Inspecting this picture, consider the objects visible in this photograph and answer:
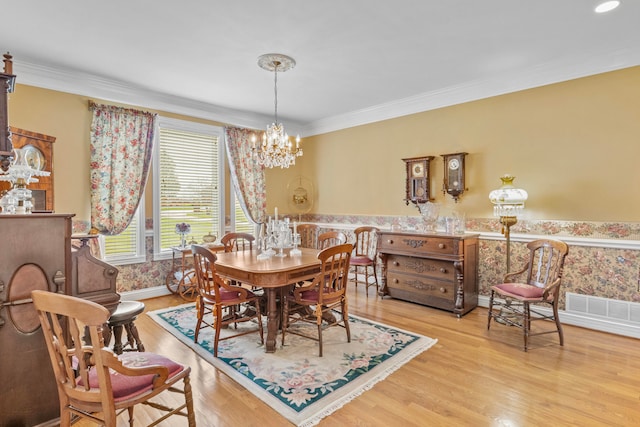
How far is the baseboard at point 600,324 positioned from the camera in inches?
133

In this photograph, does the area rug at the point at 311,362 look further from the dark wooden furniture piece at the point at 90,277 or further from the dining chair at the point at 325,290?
the dark wooden furniture piece at the point at 90,277

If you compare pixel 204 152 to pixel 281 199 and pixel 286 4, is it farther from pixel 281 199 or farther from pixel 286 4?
pixel 286 4

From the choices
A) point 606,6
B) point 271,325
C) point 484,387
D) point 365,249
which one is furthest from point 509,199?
point 271,325

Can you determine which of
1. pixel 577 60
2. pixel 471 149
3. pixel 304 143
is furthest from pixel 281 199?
pixel 577 60

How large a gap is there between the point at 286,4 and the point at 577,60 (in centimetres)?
328

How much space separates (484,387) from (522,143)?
3017 mm

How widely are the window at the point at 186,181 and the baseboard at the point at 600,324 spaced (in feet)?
16.4

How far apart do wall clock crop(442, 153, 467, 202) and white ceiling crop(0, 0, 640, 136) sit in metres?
0.80

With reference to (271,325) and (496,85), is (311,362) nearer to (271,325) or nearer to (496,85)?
(271,325)

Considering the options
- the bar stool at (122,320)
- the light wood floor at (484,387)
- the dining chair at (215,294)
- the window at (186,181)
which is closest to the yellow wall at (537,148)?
the light wood floor at (484,387)

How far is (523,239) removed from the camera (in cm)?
403

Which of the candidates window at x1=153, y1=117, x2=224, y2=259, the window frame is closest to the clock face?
window at x1=153, y1=117, x2=224, y2=259

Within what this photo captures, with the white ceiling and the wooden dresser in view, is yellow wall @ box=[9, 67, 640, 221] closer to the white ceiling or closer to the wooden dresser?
the white ceiling

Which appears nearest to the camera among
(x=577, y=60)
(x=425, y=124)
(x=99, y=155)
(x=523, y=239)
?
(x=577, y=60)
